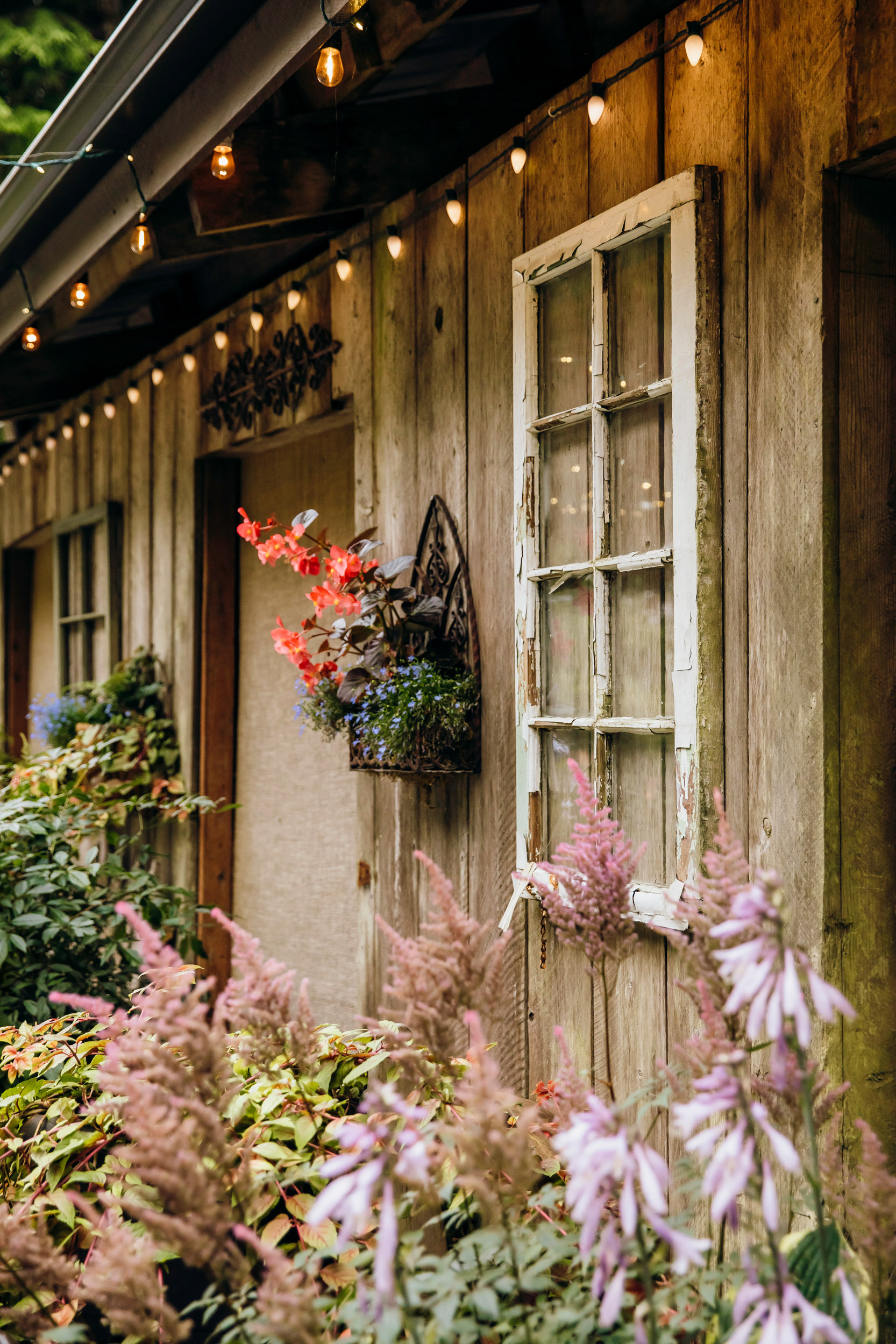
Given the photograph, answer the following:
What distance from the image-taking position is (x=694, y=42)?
2.15 meters

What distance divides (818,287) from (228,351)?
2576mm

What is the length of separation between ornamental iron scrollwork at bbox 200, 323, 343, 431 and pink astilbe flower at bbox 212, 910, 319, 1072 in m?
2.61

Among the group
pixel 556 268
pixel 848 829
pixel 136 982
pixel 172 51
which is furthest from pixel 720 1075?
pixel 136 982

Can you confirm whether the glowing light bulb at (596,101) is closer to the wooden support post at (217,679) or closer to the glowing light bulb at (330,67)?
the glowing light bulb at (330,67)

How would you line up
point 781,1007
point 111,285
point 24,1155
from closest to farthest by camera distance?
1. point 781,1007
2. point 24,1155
3. point 111,285

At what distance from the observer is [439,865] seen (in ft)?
9.81

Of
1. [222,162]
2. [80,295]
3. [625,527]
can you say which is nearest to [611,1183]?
[625,527]

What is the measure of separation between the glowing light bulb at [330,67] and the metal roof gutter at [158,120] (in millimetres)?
61

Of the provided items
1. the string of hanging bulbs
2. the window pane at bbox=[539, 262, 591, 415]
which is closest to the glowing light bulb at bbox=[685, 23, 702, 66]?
the string of hanging bulbs

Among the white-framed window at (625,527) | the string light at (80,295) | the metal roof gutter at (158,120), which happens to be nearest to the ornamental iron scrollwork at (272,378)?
the string light at (80,295)

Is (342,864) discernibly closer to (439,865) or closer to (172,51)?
(439,865)

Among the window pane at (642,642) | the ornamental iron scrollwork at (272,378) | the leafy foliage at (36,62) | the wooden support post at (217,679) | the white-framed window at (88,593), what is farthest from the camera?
the leafy foliage at (36,62)

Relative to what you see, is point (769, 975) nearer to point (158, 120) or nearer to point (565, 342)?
point (565, 342)

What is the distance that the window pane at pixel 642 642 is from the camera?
2.25 meters
